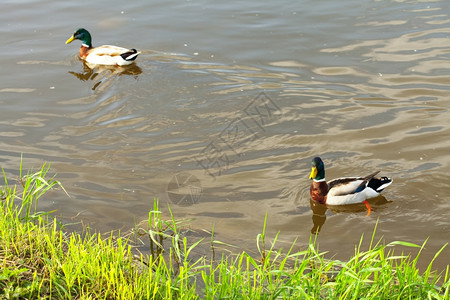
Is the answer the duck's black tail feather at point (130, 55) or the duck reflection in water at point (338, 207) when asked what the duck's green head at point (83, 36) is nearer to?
the duck's black tail feather at point (130, 55)

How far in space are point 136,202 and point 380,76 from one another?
15.3 feet

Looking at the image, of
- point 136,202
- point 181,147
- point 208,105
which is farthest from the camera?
point 208,105

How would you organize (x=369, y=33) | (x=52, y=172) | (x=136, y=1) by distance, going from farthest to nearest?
(x=136, y=1), (x=369, y=33), (x=52, y=172)

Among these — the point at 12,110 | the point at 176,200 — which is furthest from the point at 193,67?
the point at 176,200

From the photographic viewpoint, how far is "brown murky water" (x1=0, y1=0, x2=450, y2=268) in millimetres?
6957

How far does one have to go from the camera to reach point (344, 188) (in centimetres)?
710

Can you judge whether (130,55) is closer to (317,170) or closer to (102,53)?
(102,53)

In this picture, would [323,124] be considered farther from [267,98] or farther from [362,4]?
[362,4]

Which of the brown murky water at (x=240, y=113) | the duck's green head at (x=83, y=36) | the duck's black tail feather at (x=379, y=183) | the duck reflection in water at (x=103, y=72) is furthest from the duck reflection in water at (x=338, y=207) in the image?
the duck's green head at (x=83, y=36)

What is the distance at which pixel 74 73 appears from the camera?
1084 cm

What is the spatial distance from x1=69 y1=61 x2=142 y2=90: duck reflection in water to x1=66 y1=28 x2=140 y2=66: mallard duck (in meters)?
0.09

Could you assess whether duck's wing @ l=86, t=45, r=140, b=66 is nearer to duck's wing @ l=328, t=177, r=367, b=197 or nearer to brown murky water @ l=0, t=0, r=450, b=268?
brown murky water @ l=0, t=0, r=450, b=268

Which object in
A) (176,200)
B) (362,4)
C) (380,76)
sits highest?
(362,4)

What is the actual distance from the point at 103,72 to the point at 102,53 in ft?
1.16
